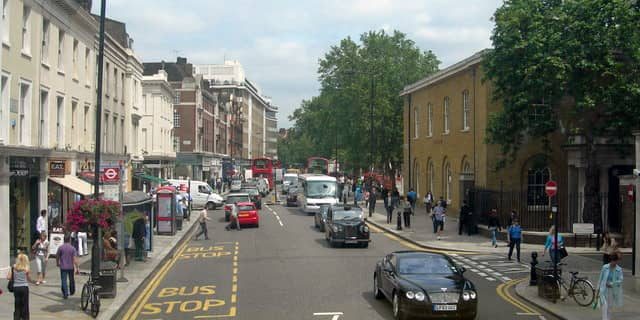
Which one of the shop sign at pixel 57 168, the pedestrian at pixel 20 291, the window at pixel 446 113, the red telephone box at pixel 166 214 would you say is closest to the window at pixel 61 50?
the shop sign at pixel 57 168

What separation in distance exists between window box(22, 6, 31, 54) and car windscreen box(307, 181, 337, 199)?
26789mm

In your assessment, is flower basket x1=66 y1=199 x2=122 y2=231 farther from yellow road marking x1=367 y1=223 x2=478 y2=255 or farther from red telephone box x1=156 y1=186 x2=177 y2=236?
red telephone box x1=156 y1=186 x2=177 y2=236

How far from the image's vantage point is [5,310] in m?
16.3

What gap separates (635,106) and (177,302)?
2008 cm

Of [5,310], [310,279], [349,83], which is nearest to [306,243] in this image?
[310,279]

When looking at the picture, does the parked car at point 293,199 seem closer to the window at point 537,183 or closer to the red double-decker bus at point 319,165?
the red double-decker bus at point 319,165

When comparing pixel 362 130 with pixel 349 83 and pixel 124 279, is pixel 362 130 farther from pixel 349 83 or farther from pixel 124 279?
pixel 124 279

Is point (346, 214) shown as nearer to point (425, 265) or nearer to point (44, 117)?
point (44, 117)

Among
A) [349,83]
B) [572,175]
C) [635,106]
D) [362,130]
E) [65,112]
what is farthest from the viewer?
[349,83]

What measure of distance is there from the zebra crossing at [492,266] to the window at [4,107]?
15.4 metres

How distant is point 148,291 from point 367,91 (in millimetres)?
48249

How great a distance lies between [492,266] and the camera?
80.9 ft

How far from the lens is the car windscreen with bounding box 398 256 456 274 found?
1594 centimetres

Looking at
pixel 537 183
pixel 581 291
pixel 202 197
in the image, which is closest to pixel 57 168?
pixel 581 291
